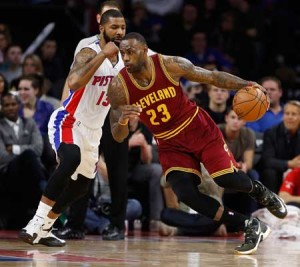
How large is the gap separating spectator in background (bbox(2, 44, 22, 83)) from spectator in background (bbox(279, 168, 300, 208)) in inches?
166

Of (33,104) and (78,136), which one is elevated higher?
(33,104)

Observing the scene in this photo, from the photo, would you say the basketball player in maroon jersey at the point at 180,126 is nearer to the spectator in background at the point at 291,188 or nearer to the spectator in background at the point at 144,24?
the spectator in background at the point at 291,188

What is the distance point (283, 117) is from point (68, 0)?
5253 millimetres

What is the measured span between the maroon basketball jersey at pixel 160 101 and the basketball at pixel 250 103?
1.40 ft

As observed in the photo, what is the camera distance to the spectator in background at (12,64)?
1273 cm

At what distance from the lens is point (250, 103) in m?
7.47

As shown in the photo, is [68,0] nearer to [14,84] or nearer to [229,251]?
[14,84]

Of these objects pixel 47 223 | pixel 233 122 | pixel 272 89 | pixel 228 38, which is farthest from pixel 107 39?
pixel 228 38

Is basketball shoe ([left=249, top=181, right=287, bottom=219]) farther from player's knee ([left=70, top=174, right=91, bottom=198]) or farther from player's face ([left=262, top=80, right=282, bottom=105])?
player's face ([left=262, top=80, right=282, bottom=105])

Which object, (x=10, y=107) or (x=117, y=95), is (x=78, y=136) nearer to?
(x=117, y=95)

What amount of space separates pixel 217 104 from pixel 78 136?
3198mm

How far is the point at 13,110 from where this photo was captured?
35.0 feet

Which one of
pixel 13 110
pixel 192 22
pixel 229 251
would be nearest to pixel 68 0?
pixel 192 22

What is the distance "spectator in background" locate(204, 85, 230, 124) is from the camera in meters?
11.1
